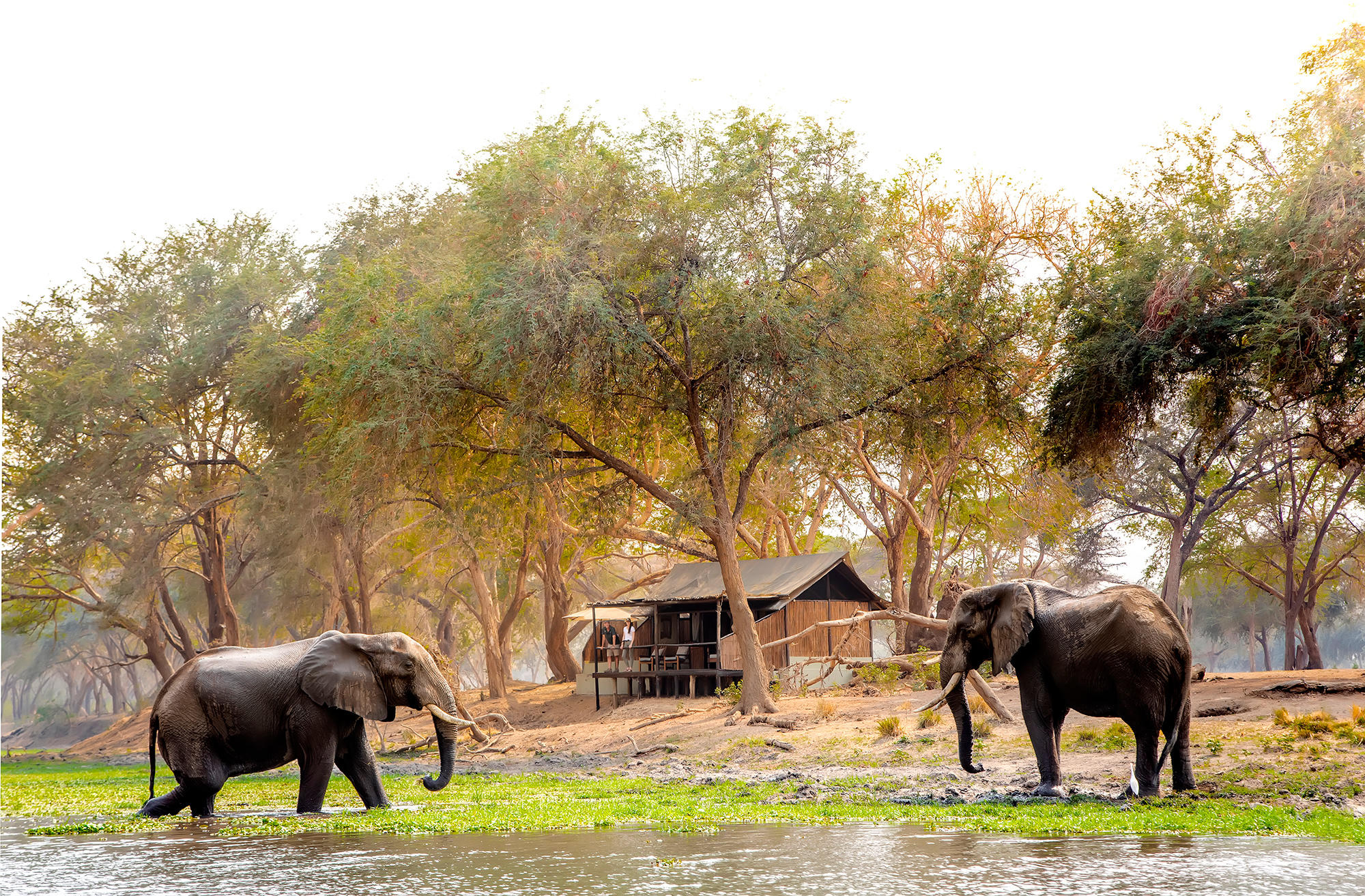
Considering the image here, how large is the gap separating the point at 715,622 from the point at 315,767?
2473 cm

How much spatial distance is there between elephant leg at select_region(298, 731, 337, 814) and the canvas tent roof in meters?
20.7

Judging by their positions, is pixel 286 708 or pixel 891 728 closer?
pixel 286 708

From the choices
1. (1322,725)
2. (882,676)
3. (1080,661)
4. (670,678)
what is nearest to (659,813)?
(1080,661)

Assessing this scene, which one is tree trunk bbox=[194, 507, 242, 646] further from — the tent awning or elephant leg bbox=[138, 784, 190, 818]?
elephant leg bbox=[138, 784, 190, 818]

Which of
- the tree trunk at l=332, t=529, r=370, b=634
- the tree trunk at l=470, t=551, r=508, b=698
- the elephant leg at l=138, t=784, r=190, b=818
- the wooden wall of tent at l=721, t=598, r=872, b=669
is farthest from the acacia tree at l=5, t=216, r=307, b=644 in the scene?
the elephant leg at l=138, t=784, r=190, b=818

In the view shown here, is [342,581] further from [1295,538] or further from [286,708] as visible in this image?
[1295,538]

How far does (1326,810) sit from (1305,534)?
41.0m

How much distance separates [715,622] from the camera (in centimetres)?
3775

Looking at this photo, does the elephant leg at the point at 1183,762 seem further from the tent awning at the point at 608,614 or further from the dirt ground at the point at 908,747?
the tent awning at the point at 608,614

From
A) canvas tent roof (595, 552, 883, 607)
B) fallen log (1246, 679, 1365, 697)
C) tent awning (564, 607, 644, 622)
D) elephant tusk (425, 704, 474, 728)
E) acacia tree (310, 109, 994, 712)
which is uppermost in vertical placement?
acacia tree (310, 109, 994, 712)

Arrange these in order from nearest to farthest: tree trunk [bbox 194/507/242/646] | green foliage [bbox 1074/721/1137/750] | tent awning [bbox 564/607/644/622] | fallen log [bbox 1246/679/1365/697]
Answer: green foliage [bbox 1074/721/1137/750], fallen log [bbox 1246/679/1365/697], tent awning [bbox 564/607/644/622], tree trunk [bbox 194/507/242/646]

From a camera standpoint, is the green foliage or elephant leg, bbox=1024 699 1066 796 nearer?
elephant leg, bbox=1024 699 1066 796

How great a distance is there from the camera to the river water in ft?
28.6

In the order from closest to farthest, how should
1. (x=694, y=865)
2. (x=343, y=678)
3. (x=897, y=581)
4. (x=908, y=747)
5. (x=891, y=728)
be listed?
(x=694, y=865) → (x=343, y=678) → (x=908, y=747) → (x=891, y=728) → (x=897, y=581)
